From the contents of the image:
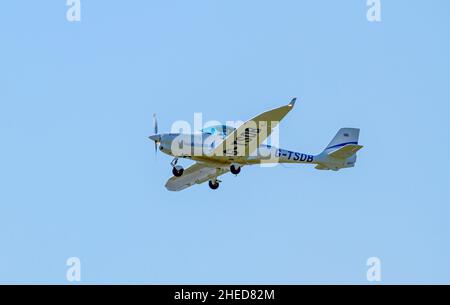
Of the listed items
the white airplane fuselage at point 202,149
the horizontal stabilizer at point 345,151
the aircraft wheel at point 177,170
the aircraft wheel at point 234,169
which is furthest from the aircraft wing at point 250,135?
the horizontal stabilizer at point 345,151

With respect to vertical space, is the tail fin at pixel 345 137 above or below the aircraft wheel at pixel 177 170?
above

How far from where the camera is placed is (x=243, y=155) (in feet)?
109

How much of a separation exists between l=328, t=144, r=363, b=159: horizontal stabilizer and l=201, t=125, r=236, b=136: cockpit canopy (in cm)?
510

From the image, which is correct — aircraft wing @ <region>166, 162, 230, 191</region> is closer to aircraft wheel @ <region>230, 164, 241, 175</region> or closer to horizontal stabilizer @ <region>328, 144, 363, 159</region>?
aircraft wheel @ <region>230, 164, 241, 175</region>

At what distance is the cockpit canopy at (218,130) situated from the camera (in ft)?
107

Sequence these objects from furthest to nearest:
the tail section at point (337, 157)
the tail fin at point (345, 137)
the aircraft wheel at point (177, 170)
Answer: the tail fin at point (345, 137) < the tail section at point (337, 157) < the aircraft wheel at point (177, 170)

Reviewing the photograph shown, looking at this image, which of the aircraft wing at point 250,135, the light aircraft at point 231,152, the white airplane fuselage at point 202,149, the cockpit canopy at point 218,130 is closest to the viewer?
the aircraft wing at point 250,135

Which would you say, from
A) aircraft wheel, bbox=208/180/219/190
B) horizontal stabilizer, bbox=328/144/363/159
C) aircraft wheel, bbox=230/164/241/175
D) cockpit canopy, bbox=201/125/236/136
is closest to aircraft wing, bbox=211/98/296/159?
cockpit canopy, bbox=201/125/236/136

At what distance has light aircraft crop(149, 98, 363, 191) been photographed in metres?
31.6

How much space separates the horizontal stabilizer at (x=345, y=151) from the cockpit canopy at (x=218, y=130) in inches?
201

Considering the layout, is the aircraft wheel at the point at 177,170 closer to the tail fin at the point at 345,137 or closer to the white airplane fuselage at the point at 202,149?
the white airplane fuselage at the point at 202,149

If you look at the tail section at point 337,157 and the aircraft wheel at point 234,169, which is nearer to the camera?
the aircraft wheel at point 234,169
